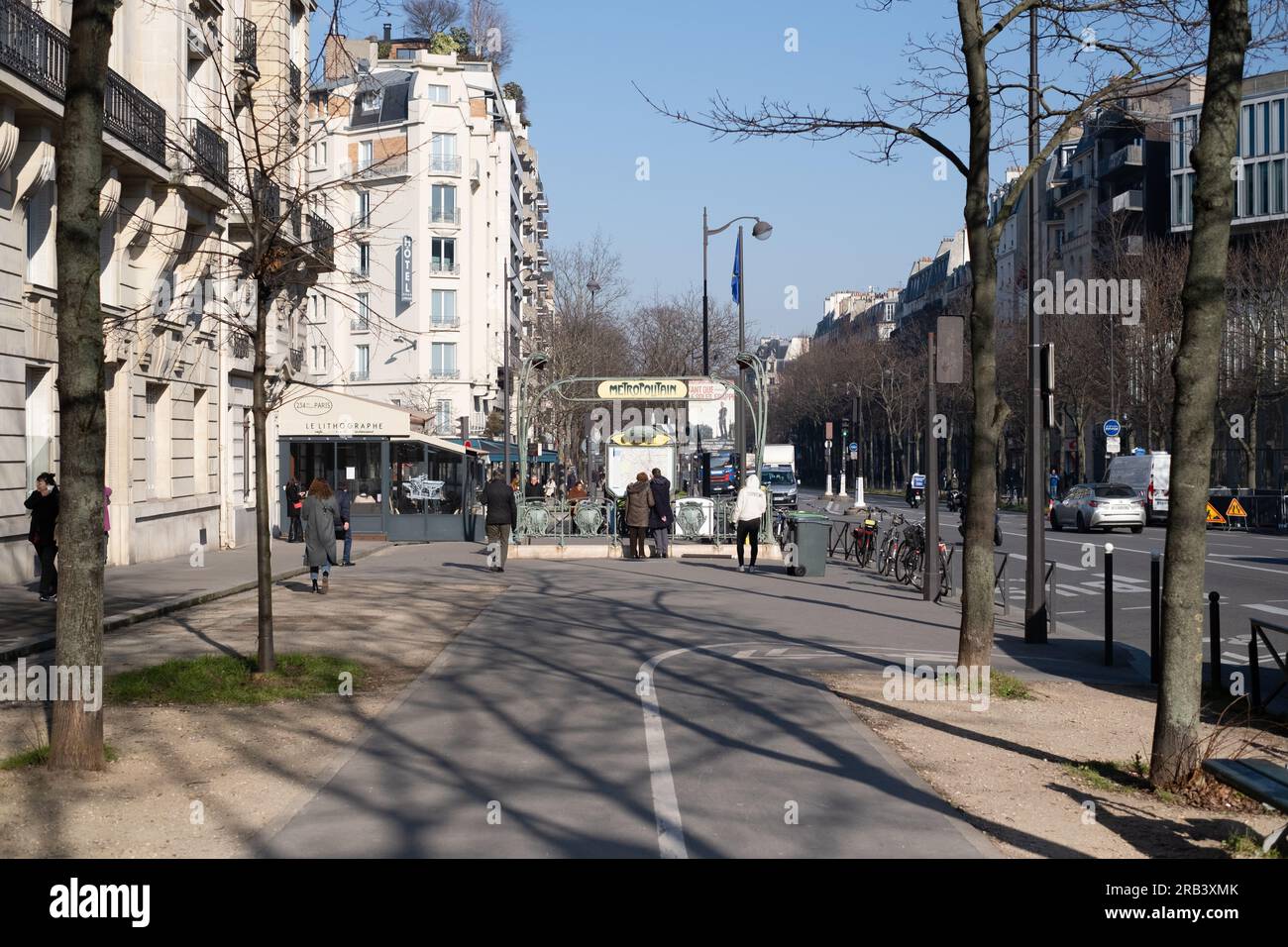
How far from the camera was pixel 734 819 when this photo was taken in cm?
695

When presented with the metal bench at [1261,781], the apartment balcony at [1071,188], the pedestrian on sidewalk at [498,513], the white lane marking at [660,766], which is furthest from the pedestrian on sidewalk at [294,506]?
the apartment balcony at [1071,188]

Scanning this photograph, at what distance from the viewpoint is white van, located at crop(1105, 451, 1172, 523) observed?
46.7m

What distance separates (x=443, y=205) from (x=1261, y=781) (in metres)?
69.1

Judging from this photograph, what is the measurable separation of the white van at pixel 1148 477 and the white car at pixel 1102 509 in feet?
8.40

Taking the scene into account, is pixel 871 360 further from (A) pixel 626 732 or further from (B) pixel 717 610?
(A) pixel 626 732

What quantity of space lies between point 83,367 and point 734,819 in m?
4.48

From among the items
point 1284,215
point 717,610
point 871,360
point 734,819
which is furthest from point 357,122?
point 734,819

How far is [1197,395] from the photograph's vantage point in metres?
7.74

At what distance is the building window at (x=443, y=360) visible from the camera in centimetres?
7244

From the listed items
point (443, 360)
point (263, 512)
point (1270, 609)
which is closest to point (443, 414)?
point (443, 360)

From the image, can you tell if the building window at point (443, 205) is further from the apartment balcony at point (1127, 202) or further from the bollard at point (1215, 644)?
the bollard at point (1215, 644)

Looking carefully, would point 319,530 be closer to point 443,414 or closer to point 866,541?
point 866,541
